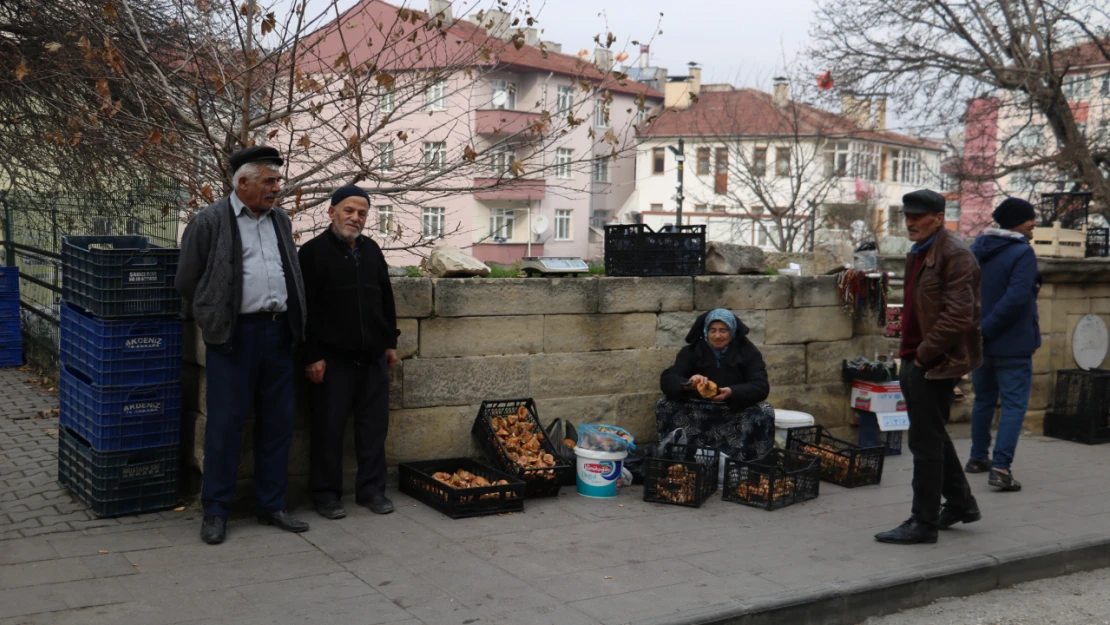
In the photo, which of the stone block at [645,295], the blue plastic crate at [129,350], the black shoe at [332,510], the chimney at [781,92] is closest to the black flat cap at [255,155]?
the blue plastic crate at [129,350]

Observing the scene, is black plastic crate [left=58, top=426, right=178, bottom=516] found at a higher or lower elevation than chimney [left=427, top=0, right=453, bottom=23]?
lower

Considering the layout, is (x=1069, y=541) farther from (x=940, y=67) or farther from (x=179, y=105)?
(x=940, y=67)

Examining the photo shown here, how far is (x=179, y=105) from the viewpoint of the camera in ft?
26.8

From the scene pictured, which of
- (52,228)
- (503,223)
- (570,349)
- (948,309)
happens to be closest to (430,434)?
(570,349)

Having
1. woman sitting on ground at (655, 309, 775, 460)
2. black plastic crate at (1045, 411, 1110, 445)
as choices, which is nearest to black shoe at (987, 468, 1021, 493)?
woman sitting on ground at (655, 309, 775, 460)

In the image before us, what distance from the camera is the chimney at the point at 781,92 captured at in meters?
27.3

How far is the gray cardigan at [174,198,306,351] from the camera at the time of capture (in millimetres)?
5398

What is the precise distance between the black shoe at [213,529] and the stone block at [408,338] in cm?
164

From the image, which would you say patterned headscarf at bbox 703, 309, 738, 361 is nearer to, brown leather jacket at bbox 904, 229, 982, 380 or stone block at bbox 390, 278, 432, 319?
brown leather jacket at bbox 904, 229, 982, 380

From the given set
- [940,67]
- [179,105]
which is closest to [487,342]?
[179,105]

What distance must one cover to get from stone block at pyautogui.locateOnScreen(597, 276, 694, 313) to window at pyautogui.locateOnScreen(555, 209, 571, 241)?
41.4m

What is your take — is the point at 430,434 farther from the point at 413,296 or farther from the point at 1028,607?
the point at 1028,607

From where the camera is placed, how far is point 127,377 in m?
5.78

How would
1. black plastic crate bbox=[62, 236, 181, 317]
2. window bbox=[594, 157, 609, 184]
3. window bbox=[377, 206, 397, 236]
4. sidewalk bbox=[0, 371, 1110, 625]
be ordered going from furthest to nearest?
1. window bbox=[594, 157, 609, 184]
2. window bbox=[377, 206, 397, 236]
3. black plastic crate bbox=[62, 236, 181, 317]
4. sidewalk bbox=[0, 371, 1110, 625]
